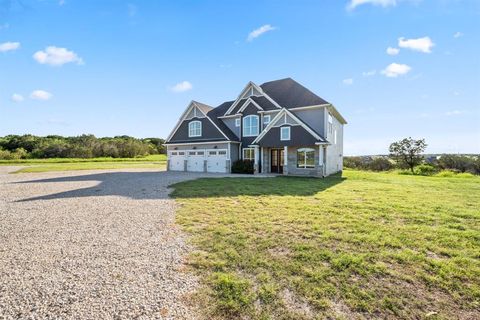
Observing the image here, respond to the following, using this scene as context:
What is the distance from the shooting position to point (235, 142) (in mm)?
23359

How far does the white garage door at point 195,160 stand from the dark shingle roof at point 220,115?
3.35m

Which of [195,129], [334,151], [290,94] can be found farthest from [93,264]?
[334,151]

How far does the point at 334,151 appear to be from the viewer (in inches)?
924

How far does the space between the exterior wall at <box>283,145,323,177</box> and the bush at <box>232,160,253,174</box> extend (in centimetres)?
334

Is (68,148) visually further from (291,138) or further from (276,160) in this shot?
(291,138)

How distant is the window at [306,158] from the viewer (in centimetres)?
1973

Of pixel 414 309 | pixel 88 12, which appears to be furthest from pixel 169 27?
pixel 414 309

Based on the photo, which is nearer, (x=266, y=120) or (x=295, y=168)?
(x=295, y=168)

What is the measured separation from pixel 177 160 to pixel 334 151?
16805 mm

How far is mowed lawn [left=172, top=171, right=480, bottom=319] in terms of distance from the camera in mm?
3285

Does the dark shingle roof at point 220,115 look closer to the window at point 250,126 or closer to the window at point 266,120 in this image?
the window at point 250,126

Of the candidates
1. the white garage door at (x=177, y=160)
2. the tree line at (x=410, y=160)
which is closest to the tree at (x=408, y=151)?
the tree line at (x=410, y=160)

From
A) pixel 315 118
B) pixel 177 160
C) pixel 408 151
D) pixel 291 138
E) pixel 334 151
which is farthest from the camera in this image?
pixel 408 151

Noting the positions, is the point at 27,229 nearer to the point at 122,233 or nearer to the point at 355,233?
the point at 122,233
